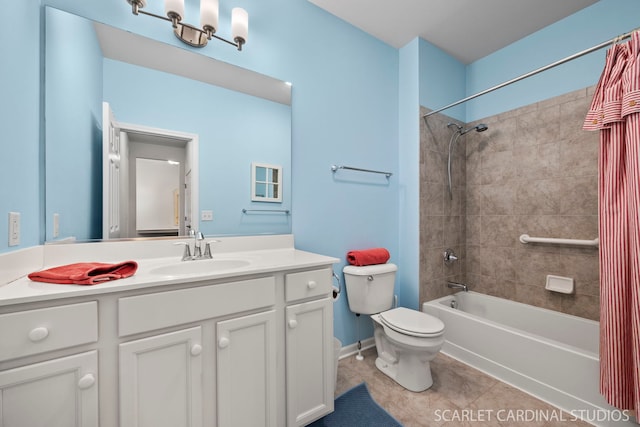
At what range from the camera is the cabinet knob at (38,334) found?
70 cm

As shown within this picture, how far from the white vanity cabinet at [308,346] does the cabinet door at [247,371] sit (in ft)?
0.29

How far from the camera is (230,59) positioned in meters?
1.49

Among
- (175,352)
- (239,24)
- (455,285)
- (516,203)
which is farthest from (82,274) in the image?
(516,203)

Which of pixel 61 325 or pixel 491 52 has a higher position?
pixel 491 52

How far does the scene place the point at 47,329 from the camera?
0.72 m

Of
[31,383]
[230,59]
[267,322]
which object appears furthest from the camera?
[230,59]

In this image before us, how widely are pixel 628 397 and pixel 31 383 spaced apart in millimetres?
2332

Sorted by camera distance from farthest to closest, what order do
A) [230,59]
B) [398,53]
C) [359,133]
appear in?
1. [398,53]
2. [359,133]
3. [230,59]

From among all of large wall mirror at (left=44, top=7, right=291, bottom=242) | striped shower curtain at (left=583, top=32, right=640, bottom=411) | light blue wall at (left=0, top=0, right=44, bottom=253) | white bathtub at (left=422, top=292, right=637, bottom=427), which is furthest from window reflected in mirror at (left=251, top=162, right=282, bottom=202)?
striped shower curtain at (left=583, top=32, right=640, bottom=411)

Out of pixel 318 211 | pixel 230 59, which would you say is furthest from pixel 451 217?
pixel 230 59

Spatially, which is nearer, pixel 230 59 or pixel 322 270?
pixel 322 270

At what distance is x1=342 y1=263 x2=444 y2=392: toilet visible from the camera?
1528 mm

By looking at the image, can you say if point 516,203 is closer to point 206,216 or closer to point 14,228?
point 206,216

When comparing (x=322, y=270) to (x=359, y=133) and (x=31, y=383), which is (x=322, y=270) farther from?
(x=359, y=133)
